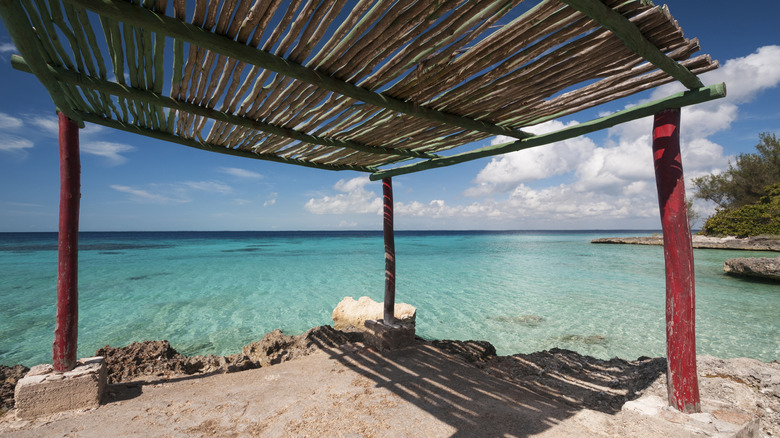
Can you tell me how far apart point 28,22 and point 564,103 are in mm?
3197

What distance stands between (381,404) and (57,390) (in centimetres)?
283

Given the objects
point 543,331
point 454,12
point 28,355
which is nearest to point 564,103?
point 454,12

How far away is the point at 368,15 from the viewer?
1512 millimetres

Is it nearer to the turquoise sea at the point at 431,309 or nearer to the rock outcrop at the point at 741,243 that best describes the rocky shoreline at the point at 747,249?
the rock outcrop at the point at 741,243

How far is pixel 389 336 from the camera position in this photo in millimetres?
4352

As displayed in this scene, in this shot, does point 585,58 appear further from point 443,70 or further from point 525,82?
point 443,70

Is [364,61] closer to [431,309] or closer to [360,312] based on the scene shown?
[360,312]

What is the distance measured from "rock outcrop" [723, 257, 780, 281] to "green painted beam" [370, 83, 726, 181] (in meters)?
17.1

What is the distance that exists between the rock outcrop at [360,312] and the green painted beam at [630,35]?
5243 mm

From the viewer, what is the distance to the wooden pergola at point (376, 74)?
1.47 m

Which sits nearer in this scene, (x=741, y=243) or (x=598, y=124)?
(x=598, y=124)

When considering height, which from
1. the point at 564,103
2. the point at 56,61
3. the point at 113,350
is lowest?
the point at 113,350

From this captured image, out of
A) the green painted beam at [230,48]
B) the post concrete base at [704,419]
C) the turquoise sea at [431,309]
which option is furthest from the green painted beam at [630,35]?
the turquoise sea at [431,309]

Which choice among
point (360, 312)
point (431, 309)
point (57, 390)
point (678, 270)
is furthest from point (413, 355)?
point (431, 309)
